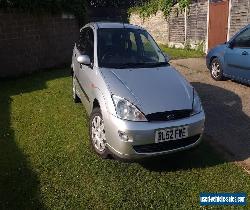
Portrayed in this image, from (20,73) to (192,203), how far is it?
8.46 meters

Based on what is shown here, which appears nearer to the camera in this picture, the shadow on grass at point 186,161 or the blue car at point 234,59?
the shadow on grass at point 186,161

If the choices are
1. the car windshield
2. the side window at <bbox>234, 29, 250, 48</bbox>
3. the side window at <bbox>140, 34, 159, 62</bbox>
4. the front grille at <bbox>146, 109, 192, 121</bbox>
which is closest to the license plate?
the front grille at <bbox>146, 109, 192, 121</bbox>

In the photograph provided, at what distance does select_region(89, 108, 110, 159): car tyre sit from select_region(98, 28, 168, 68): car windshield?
92 cm

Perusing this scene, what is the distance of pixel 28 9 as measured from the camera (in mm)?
10688

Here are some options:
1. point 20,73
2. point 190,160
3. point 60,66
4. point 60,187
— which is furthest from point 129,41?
point 60,66

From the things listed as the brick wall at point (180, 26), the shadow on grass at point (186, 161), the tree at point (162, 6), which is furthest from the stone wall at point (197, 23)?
the shadow on grass at point (186, 161)

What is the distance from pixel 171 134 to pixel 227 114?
113 inches

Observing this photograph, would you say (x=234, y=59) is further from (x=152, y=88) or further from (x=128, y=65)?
(x=152, y=88)

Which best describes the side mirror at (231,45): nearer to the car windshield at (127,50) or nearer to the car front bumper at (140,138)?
the car windshield at (127,50)

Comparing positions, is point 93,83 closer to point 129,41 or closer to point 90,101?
point 90,101

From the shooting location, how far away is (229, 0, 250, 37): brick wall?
37.3ft

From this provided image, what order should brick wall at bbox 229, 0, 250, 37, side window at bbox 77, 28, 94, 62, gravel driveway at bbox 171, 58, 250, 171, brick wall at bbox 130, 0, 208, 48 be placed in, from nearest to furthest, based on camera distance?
gravel driveway at bbox 171, 58, 250, 171 < side window at bbox 77, 28, 94, 62 < brick wall at bbox 229, 0, 250, 37 < brick wall at bbox 130, 0, 208, 48

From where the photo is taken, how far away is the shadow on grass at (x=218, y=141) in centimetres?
455

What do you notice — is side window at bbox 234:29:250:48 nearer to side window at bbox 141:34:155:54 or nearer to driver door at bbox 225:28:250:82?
driver door at bbox 225:28:250:82
